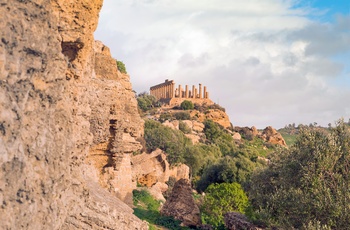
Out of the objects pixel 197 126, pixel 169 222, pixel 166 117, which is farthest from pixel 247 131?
pixel 169 222

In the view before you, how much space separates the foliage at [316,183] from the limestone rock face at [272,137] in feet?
229

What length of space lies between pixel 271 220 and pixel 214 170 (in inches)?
948

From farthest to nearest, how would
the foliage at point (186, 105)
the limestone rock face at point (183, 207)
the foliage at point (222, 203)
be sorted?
the foliage at point (186, 105)
the foliage at point (222, 203)
the limestone rock face at point (183, 207)

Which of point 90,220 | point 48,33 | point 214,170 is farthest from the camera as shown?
point 214,170

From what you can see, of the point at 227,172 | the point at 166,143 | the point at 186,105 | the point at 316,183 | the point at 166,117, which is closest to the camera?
the point at 316,183

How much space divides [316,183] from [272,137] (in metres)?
74.1

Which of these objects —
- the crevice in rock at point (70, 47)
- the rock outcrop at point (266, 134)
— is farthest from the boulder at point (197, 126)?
the crevice in rock at point (70, 47)

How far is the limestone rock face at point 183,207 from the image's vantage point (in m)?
19.4

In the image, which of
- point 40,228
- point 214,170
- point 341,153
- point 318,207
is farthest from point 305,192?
point 214,170

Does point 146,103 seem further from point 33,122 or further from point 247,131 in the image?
point 33,122

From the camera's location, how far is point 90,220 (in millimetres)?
4387

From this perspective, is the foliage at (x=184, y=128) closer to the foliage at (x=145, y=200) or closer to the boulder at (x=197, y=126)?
the boulder at (x=197, y=126)

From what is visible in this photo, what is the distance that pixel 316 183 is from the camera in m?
13.5

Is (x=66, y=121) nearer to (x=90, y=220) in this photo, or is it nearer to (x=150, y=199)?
(x=90, y=220)
